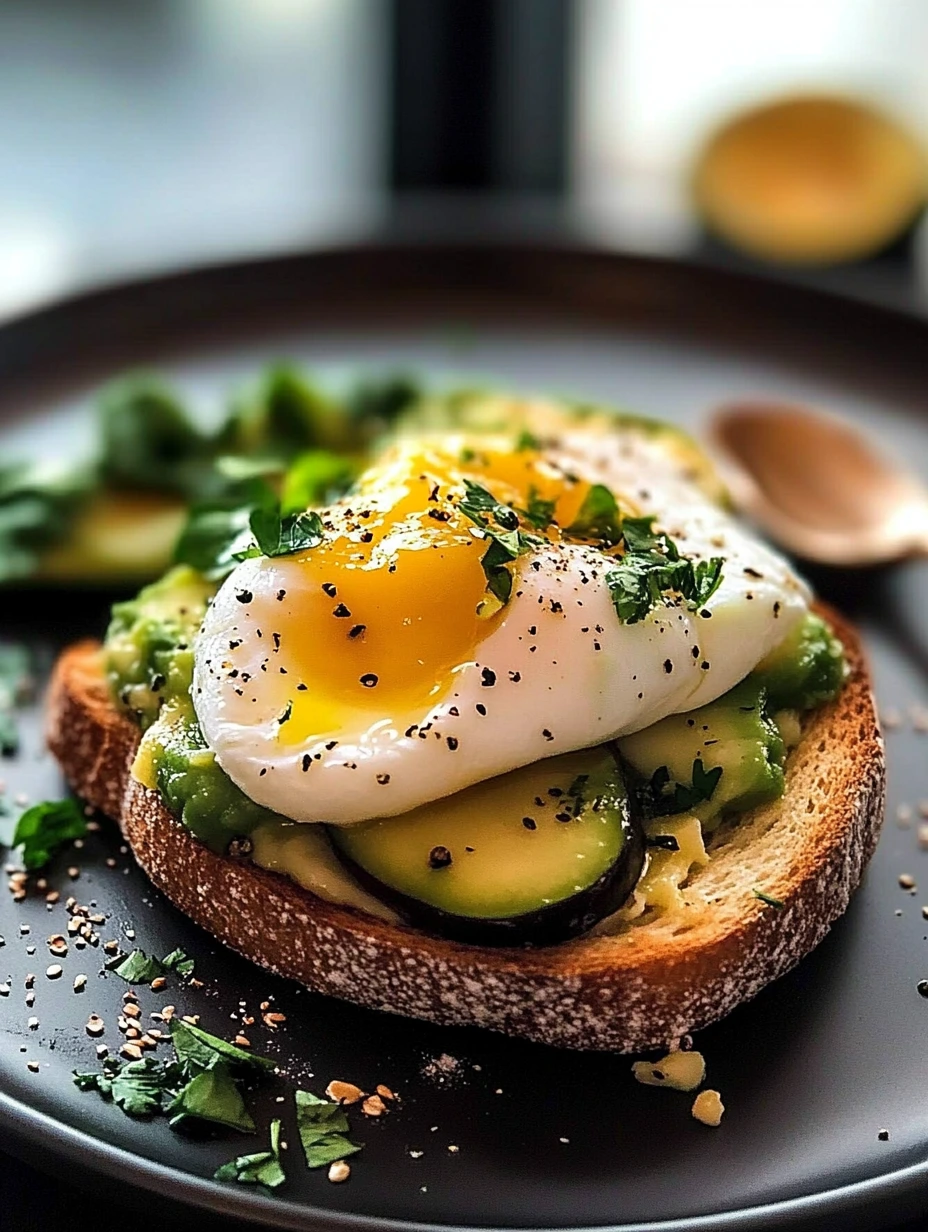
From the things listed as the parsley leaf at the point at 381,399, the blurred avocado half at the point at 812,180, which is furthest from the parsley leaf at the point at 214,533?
the blurred avocado half at the point at 812,180

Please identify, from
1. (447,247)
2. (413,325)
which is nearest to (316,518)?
(413,325)

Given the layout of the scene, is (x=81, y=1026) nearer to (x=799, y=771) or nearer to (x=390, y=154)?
(x=799, y=771)

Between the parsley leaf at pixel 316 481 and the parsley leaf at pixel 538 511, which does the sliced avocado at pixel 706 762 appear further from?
the parsley leaf at pixel 316 481

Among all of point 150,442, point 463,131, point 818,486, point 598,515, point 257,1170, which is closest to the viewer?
point 257,1170

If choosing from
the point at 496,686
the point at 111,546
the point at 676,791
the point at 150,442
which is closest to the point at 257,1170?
the point at 496,686

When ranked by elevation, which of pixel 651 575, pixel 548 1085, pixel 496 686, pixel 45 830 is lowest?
pixel 548 1085

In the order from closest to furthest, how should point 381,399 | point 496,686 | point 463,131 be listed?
point 496,686 < point 381,399 < point 463,131

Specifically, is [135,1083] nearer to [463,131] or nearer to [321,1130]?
[321,1130]
